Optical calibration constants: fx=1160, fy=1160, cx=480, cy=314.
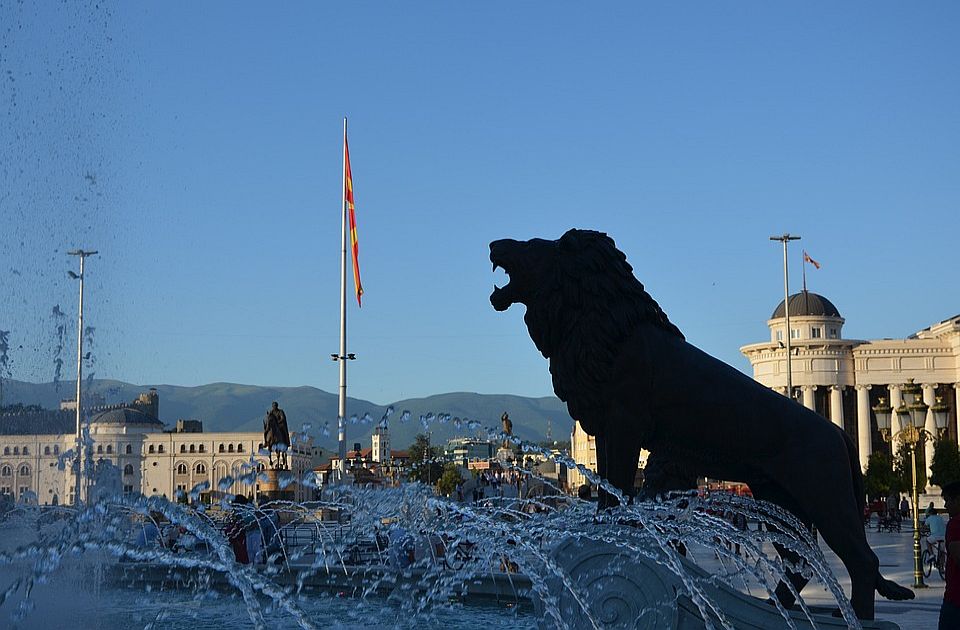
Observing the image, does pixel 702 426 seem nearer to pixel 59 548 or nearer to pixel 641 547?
pixel 641 547

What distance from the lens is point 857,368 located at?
9575 centimetres

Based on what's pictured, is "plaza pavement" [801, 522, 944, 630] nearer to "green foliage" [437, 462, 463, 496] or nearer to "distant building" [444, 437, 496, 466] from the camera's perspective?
"distant building" [444, 437, 496, 466]

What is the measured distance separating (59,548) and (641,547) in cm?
327

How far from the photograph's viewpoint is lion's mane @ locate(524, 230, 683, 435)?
21.9 ft

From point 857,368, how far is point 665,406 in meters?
94.2

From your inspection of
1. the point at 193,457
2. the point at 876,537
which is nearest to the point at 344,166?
the point at 876,537

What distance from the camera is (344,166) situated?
4294cm

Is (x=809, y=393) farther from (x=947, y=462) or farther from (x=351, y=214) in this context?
(x=351, y=214)

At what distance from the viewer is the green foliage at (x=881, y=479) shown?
5988 cm

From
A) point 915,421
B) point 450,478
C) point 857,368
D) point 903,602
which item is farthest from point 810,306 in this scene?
point 903,602

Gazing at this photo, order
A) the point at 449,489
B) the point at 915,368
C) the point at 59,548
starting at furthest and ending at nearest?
1. the point at 449,489
2. the point at 915,368
3. the point at 59,548

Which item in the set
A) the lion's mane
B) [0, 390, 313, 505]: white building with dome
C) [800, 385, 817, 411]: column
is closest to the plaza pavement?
the lion's mane

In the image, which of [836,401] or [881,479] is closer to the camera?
[881,479]

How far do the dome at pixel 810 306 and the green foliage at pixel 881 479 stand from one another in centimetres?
3609
